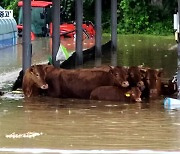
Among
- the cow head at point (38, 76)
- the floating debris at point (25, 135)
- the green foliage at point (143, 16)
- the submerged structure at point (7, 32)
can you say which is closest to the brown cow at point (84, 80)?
the cow head at point (38, 76)

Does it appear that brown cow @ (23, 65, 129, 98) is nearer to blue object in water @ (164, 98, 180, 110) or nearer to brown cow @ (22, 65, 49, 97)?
brown cow @ (22, 65, 49, 97)

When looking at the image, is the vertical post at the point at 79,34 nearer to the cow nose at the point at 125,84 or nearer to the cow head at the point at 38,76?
the cow head at the point at 38,76

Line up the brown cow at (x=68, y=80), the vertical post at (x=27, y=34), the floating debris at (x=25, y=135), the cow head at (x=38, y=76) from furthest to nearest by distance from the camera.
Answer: the vertical post at (x=27, y=34) → the cow head at (x=38, y=76) → the brown cow at (x=68, y=80) → the floating debris at (x=25, y=135)

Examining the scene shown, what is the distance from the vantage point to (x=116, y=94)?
1344 centimetres

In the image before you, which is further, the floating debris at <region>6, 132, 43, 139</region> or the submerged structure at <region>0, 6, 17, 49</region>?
the submerged structure at <region>0, 6, 17, 49</region>

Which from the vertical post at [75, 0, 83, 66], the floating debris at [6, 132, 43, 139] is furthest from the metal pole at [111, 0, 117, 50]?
the floating debris at [6, 132, 43, 139]

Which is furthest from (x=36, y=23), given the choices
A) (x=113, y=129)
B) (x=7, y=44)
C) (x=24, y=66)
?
(x=113, y=129)

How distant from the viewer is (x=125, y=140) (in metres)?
9.35

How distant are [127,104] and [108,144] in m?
4.10

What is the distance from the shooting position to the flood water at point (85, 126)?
8930 millimetres

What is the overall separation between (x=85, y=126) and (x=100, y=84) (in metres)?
3.27

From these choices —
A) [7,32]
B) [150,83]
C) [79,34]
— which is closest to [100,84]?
[150,83]

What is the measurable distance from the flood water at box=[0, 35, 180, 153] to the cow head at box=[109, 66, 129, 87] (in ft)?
1.45

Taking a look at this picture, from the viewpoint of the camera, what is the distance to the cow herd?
530 inches
